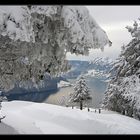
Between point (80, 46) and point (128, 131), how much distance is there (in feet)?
26.7

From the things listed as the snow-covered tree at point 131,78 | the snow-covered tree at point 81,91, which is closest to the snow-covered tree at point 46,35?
the snow-covered tree at point 131,78

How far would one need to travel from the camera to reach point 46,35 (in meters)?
7.18

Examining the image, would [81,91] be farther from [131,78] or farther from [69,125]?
[69,125]

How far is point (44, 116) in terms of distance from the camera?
19.7 m

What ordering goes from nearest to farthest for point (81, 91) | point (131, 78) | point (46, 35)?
point (46, 35), point (131, 78), point (81, 91)

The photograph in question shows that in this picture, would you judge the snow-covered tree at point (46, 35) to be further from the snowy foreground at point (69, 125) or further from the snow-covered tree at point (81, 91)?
the snow-covered tree at point (81, 91)

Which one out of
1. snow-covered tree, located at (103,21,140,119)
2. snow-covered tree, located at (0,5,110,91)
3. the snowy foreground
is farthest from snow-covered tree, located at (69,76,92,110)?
snow-covered tree, located at (0,5,110,91)

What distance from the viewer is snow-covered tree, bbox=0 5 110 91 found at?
20.6 feet

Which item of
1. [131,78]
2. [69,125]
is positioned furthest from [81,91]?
[69,125]

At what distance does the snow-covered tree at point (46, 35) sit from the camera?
6.27 metres

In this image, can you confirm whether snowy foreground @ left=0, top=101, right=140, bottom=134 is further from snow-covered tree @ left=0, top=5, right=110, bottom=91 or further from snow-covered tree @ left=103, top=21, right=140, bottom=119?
snow-covered tree @ left=0, top=5, right=110, bottom=91

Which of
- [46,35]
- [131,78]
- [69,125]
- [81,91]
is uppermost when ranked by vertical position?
[46,35]

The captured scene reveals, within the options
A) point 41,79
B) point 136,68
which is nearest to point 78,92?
point 136,68

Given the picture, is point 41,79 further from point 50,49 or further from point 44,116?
point 44,116
